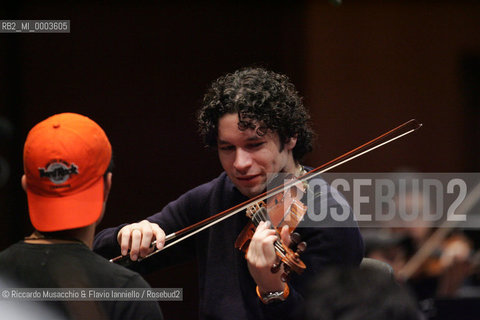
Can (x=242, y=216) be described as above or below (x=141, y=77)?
below

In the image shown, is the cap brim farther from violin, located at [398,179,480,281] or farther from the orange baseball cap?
violin, located at [398,179,480,281]

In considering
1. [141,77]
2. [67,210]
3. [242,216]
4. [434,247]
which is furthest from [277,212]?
[434,247]

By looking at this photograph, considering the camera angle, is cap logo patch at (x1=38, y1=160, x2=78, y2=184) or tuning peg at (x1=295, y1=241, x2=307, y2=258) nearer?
cap logo patch at (x1=38, y1=160, x2=78, y2=184)

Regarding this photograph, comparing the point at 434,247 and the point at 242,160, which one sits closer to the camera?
the point at 242,160

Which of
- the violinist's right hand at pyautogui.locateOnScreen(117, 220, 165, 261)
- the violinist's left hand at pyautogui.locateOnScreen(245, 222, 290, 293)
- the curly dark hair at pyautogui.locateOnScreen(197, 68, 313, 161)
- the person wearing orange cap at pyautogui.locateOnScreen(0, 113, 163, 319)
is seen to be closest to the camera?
the person wearing orange cap at pyautogui.locateOnScreen(0, 113, 163, 319)

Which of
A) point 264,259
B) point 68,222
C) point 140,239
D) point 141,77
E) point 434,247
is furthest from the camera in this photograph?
point 434,247

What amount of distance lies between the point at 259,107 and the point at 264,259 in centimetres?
44

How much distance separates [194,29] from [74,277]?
1645mm

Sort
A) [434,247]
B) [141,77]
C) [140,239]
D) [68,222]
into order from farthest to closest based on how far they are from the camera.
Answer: [434,247], [141,77], [140,239], [68,222]

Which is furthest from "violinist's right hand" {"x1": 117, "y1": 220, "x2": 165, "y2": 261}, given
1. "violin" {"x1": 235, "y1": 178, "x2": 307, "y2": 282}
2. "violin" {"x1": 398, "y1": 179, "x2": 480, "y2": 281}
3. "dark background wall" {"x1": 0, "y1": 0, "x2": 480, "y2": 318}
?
"violin" {"x1": 398, "y1": 179, "x2": 480, "y2": 281}

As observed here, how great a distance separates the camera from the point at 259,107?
1.94m

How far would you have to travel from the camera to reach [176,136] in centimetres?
287

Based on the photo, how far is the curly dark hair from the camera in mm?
1937

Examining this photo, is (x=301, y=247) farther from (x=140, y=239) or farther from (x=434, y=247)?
(x=434, y=247)
